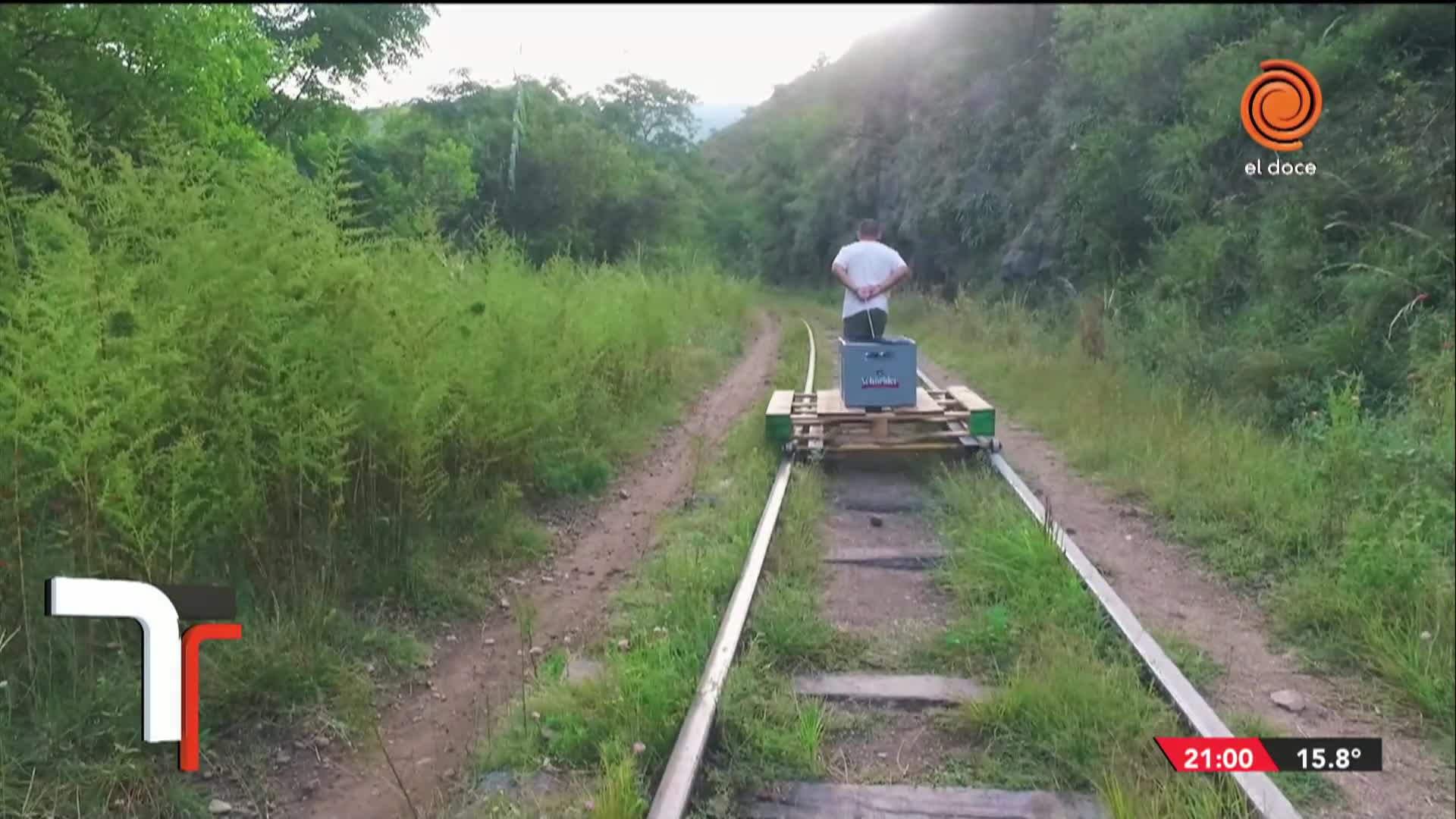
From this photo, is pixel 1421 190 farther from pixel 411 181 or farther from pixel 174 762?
pixel 174 762

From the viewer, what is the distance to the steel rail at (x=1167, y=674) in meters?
3.26

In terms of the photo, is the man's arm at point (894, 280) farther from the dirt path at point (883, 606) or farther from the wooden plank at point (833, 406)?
the dirt path at point (883, 606)

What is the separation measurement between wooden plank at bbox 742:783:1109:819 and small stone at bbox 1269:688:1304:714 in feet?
4.31

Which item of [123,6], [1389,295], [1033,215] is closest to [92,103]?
[123,6]

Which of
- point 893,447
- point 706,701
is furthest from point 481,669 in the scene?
point 893,447

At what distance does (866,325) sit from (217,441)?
18.3 feet

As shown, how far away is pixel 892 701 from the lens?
429cm

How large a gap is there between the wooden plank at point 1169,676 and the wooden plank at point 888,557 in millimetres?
685

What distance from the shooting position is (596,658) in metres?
4.91

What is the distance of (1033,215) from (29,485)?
1381 centimetres

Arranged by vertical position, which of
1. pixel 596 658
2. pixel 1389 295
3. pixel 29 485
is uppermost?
pixel 1389 295

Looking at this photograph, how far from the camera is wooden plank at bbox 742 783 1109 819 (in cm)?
344

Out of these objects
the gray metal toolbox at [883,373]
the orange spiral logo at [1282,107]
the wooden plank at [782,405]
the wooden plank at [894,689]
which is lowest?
the wooden plank at [894,689]

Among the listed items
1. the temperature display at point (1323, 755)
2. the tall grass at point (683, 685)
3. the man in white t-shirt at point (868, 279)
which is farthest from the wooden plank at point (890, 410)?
the temperature display at point (1323, 755)
